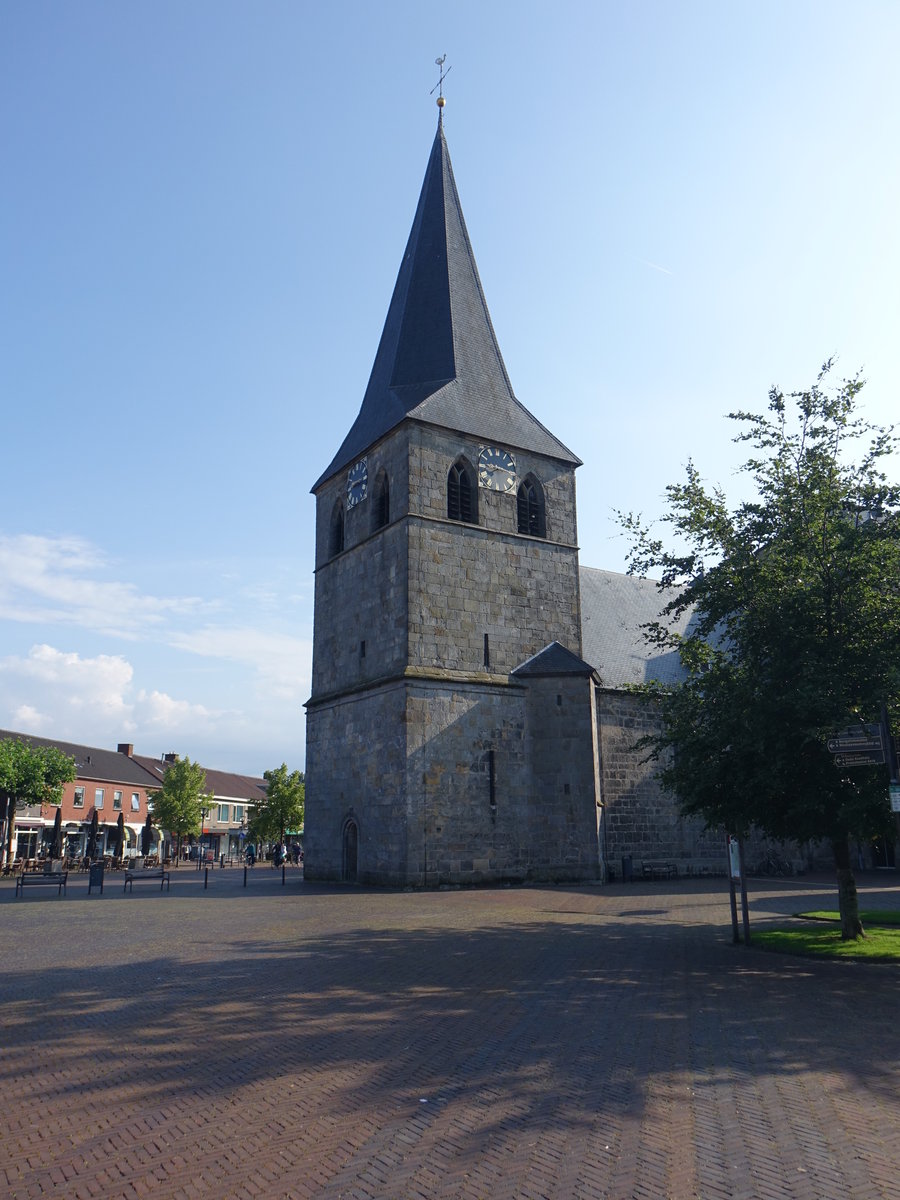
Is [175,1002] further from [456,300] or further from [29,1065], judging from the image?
[456,300]

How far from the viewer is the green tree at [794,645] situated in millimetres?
12258

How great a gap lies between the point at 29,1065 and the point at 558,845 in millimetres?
21093

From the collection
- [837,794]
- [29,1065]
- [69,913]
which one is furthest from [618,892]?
[29,1065]

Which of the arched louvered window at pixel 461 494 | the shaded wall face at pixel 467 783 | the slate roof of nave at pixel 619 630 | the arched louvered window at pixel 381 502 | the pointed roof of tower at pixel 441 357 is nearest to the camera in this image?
the shaded wall face at pixel 467 783

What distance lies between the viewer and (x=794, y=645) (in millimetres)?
12797

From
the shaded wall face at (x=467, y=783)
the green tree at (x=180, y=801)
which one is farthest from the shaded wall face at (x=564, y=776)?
the green tree at (x=180, y=801)

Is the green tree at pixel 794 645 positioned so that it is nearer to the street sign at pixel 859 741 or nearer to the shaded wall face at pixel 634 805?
the street sign at pixel 859 741

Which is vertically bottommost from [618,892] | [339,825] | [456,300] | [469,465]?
[618,892]

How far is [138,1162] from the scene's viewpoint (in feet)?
16.1

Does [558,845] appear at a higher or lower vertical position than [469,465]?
lower

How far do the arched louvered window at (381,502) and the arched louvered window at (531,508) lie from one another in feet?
15.1

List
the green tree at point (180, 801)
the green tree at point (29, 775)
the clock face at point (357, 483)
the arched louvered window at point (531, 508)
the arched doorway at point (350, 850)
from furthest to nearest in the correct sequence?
the green tree at point (180, 801), the green tree at point (29, 775), the clock face at point (357, 483), the arched louvered window at point (531, 508), the arched doorway at point (350, 850)

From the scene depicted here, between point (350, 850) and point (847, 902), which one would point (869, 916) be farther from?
point (350, 850)

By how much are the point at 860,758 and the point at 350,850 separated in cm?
1937
